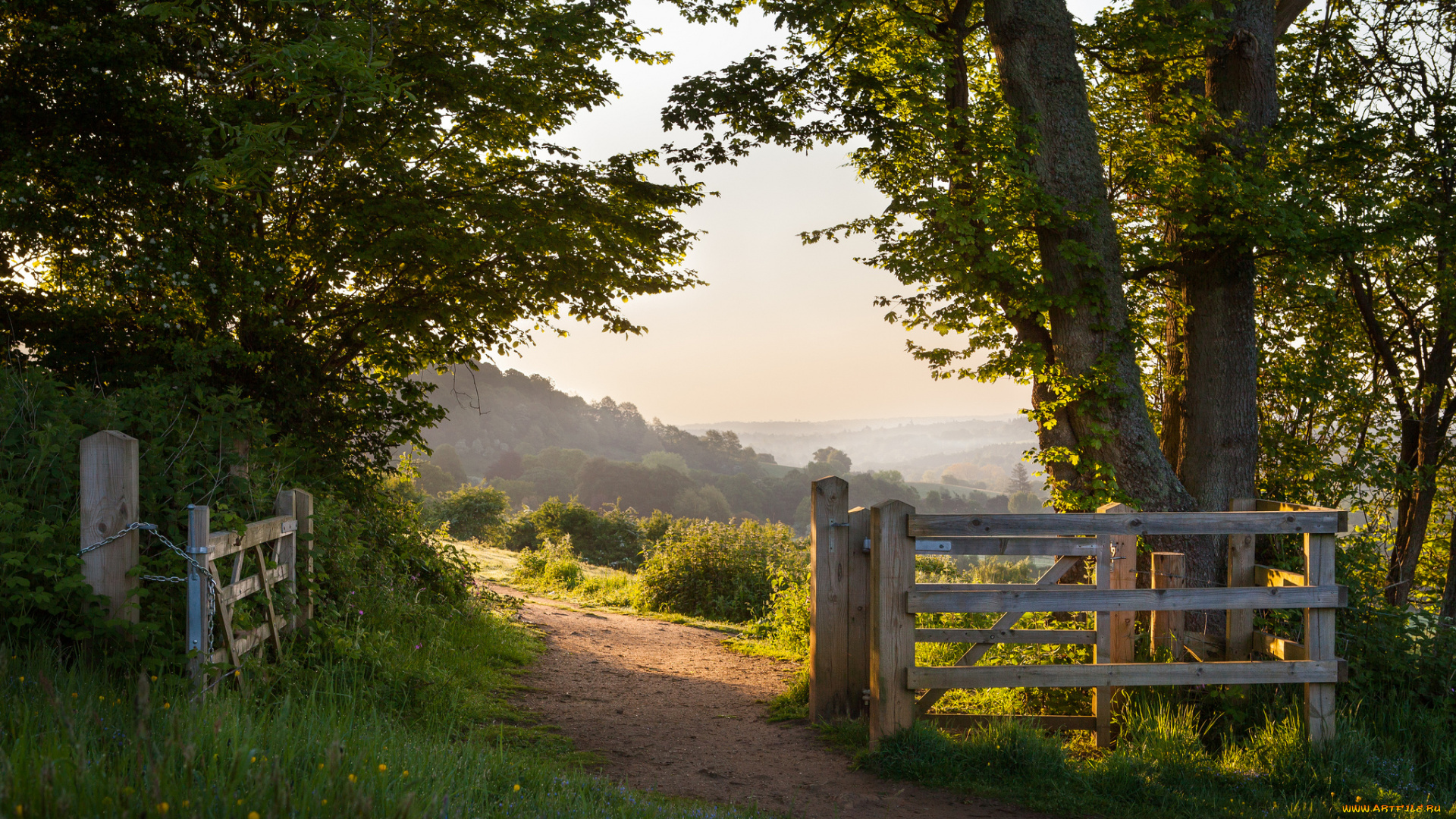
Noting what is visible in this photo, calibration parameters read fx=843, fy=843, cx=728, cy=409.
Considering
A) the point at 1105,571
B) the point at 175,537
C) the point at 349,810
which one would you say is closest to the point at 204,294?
the point at 175,537

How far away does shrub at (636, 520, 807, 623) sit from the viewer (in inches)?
587

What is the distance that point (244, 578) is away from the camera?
537cm

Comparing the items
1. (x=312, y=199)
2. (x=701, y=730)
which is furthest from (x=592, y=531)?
(x=701, y=730)

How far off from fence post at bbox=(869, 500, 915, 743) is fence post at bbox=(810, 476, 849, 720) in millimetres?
917

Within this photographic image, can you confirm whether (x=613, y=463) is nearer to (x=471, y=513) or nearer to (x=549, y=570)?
(x=471, y=513)

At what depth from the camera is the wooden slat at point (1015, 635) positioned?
20.1 ft

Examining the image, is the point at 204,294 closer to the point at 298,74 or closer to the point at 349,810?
the point at 298,74

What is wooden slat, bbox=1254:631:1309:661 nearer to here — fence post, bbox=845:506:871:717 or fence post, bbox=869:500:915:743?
fence post, bbox=869:500:915:743

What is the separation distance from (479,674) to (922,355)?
808 centimetres

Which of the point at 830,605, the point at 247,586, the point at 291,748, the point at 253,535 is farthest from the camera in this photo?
the point at 830,605

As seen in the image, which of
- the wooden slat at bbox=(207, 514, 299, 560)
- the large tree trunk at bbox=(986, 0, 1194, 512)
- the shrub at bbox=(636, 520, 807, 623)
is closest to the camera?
the wooden slat at bbox=(207, 514, 299, 560)

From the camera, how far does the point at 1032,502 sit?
9381cm

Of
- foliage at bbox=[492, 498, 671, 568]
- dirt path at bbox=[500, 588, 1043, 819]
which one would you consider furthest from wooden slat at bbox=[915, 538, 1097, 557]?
foliage at bbox=[492, 498, 671, 568]

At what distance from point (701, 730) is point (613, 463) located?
7863 cm
